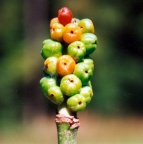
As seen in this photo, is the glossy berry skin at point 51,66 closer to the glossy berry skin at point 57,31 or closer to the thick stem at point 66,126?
the glossy berry skin at point 57,31

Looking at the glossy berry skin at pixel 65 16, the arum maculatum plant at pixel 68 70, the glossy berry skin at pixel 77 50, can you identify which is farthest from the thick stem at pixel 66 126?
the glossy berry skin at pixel 65 16

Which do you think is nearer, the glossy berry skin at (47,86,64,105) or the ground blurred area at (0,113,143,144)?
the glossy berry skin at (47,86,64,105)

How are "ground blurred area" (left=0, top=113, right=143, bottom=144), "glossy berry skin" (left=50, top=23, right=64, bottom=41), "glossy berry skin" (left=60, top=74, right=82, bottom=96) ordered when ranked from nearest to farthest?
"glossy berry skin" (left=60, top=74, right=82, bottom=96), "glossy berry skin" (left=50, top=23, right=64, bottom=41), "ground blurred area" (left=0, top=113, right=143, bottom=144)

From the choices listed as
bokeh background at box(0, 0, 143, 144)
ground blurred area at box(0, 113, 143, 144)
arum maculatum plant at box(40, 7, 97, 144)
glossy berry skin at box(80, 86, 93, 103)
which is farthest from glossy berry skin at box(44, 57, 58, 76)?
bokeh background at box(0, 0, 143, 144)

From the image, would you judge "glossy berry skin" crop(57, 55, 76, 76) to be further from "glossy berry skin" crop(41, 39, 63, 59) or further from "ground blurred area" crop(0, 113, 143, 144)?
"ground blurred area" crop(0, 113, 143, 144)

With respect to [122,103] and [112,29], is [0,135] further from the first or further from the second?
[112,29]

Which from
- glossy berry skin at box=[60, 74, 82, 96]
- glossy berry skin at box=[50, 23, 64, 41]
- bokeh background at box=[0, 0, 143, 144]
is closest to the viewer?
glossy berry skin at box=[60, 74, 82, 96]
